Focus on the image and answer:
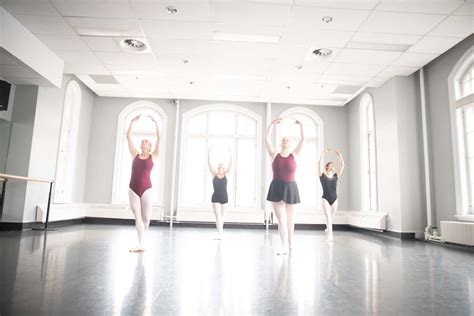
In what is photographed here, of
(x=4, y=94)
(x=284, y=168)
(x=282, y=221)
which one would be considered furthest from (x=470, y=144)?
(x=4, y=94)

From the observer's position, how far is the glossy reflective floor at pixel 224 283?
176 cm

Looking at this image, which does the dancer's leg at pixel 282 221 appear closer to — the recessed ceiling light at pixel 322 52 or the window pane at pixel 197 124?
the recessed ceiling light at pixel 322 52

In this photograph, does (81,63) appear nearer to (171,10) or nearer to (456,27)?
(171,10)

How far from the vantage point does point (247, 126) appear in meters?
9.18

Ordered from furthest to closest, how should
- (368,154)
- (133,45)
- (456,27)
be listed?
(368,154)
(133,45)
(456,27)

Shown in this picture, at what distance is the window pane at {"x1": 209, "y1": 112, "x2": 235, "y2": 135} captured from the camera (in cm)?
911

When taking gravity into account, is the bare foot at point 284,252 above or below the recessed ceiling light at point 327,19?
below

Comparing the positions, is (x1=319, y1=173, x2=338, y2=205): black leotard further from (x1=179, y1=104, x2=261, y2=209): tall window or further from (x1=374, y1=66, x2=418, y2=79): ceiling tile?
(x1=179, y1=104, x2=261, y2=209): tall window

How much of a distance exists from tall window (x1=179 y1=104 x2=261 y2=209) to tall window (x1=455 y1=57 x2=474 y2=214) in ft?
15.5

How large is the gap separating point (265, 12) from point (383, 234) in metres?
5.32

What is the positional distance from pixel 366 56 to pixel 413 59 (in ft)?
2.96

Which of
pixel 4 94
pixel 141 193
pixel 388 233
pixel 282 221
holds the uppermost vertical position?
pixel 4 94

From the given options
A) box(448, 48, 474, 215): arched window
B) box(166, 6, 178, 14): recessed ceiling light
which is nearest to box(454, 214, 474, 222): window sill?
box(448, 48, 474, 215): arched window

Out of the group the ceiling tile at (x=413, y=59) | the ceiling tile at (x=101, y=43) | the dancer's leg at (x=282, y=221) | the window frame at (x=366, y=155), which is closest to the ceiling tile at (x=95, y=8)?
the ceiling tile at (x=101, y=43)
